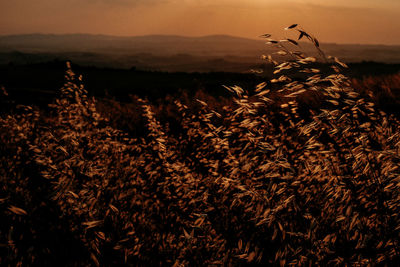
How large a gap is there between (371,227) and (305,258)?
1.12m

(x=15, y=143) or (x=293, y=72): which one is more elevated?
(x=293, y=72)

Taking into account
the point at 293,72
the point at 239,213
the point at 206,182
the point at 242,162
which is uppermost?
the point at 293,72

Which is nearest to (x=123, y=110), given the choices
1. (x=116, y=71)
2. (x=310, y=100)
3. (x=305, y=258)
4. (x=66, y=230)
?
(x=310, y=100)

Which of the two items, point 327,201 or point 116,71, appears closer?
point 327,201

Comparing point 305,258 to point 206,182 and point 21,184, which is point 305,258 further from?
point 21,184

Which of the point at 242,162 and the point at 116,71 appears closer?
the point at 242,162

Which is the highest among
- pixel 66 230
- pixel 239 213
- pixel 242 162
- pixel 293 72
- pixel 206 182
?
pixel 293 72

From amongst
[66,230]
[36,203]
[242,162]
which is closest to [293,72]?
[242,162]

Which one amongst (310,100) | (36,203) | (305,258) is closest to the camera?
(305,258)

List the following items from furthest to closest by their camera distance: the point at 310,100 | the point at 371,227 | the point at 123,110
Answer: the point at 123,110, the point at 310,100, the point at 371,227

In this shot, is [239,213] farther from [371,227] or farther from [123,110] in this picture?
[123,110]

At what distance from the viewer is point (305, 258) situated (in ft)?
9.48

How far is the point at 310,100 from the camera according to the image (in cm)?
1007

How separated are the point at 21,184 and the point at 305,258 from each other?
4640 millimetres
